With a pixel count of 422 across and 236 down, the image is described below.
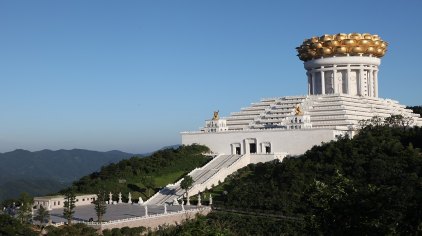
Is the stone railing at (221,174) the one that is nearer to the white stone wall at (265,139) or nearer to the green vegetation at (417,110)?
the white stone wall at (265,139)

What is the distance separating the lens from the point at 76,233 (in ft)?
111

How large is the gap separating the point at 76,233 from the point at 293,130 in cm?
3014

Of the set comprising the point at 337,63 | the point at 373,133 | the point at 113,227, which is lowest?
the point at 113,227

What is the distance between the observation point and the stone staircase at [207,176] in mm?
49344

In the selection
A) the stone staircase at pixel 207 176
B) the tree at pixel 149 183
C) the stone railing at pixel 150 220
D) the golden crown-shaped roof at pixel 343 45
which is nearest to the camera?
the stone railing at pixel 150 220

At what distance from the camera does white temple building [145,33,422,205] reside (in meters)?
58.1

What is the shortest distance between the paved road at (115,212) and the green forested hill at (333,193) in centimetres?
411

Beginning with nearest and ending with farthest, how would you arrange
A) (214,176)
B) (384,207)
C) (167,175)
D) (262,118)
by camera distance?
(384,207)
(214,176)
(167,175)
(262,118)

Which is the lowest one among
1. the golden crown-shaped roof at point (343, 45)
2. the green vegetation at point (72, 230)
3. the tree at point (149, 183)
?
the green vegetation at point (72, 230)

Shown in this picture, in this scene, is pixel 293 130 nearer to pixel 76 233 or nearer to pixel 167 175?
pixel 167 175

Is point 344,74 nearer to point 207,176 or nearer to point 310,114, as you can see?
point 310,114

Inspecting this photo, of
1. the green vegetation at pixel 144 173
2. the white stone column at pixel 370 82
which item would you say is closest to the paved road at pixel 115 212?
the green vegetation at pixel 144 173

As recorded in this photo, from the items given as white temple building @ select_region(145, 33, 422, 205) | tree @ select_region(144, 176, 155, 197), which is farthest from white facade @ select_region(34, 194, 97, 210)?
white temple building @ select_region(145, 33, 422, 205)

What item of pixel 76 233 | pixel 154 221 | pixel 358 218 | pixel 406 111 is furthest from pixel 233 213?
pixel 406 111
